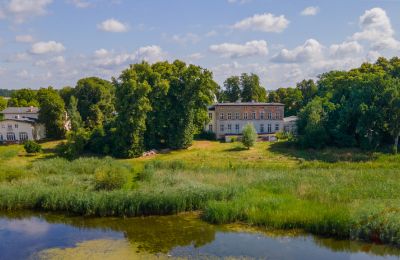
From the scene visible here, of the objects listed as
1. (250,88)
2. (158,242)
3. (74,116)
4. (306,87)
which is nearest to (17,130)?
(74,116)

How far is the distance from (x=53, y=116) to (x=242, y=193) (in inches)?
1486

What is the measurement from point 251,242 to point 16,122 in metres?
46.9

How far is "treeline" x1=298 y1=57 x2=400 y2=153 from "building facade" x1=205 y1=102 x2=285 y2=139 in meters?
7.30

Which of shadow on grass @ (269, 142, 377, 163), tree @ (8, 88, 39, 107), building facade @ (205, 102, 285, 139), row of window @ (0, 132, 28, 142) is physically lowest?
shadow on grass @ (269, 142, 377, 163)

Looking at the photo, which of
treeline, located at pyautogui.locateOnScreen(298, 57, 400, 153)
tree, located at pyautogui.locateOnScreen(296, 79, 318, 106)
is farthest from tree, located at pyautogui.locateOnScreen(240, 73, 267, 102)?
treeline, located at pyautogui.locateOnScreen(298, 57, 400, 153)

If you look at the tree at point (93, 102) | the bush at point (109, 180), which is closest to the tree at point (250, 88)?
the tree at point (93, 102)

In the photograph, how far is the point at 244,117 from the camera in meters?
56.7

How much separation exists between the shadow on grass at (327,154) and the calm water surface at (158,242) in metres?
20.2

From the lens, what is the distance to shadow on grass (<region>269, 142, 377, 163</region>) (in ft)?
126

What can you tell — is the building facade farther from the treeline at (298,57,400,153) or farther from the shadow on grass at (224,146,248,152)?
the shadow on grass at (224,146,248,152)

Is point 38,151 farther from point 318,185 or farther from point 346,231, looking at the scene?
point 346,231

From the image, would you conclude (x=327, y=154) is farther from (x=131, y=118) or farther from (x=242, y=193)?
(x=131, y=118)

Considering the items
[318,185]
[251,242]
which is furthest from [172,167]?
[251,242]

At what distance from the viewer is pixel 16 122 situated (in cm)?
5619
